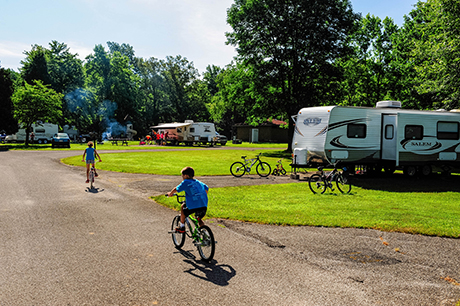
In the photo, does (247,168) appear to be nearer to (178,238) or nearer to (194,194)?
(178,238)

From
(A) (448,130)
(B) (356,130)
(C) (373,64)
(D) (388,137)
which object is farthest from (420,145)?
(C) (373,64)

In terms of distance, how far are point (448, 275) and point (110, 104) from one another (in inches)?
2616

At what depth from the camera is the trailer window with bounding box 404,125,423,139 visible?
16875 millimetres

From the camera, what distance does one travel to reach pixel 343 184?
1303 cm

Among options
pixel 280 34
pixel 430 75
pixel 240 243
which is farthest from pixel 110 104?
pixel 240 243

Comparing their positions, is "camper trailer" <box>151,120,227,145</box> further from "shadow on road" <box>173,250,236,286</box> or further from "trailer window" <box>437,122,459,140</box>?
"shadow on road" <box>173,250,236,286</box>

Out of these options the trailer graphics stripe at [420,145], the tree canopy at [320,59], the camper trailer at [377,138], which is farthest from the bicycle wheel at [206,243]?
the tree canopy at [320,59]

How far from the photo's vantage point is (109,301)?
4.22m

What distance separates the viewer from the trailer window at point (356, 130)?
1670 cm

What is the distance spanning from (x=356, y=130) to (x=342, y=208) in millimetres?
7954

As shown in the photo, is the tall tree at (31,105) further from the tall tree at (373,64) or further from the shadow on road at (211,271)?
the shadow on road at (211,271)

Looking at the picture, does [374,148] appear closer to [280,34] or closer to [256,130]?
[280,34]

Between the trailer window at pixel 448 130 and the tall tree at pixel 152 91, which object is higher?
the tall tree at pixel 152 91

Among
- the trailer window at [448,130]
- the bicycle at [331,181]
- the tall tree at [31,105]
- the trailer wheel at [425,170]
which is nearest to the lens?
the bicycle at [331,181]
